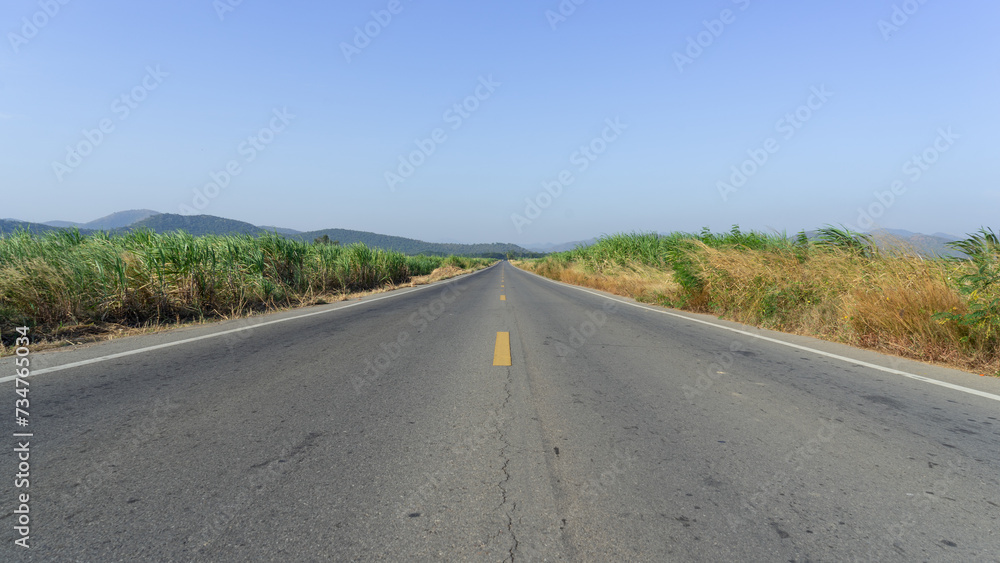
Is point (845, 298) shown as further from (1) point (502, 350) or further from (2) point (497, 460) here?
(2) point (497, 460)

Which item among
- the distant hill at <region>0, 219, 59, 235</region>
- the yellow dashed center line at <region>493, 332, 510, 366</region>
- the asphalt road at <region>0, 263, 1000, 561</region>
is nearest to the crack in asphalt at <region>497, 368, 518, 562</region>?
the asphalt road at <region>0, 263, 1000, 561</region>

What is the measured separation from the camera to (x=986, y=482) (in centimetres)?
243

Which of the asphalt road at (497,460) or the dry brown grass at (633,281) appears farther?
the dry brown grass at (633,281)

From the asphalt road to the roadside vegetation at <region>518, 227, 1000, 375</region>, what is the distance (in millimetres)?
770

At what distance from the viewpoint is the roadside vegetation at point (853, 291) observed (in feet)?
17.1

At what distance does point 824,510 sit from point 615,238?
2549 cm

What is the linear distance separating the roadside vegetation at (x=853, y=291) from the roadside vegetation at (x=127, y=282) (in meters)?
10.1

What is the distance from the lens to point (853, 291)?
273 inches

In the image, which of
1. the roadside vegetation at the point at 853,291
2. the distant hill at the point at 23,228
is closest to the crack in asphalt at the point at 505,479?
the roadside vegetation at the point at 853,291

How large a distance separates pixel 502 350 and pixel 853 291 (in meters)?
5.38

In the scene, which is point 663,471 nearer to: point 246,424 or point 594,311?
point 246,424

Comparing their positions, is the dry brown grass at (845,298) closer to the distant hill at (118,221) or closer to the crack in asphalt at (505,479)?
the crack in asphalt at (505,479)

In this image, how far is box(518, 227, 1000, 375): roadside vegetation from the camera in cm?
522

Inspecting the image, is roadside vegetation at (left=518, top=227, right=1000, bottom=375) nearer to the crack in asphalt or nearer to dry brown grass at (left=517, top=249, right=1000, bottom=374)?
dry brown grass at (left=517, top=249, right=1000, bottom=374)
